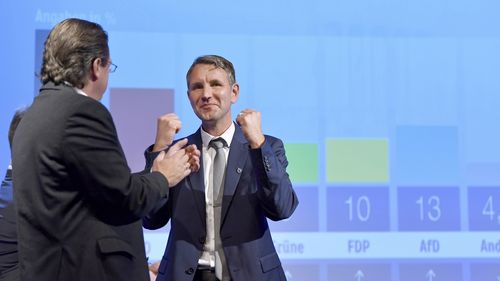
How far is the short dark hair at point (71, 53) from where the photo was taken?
4.90ft

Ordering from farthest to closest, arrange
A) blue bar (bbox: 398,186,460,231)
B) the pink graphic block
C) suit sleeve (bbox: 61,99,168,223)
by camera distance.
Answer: blue bar (bbox: 398,186,460,231)
the pink graphic block
suit sleeve (bbox: 61,99,168,223)

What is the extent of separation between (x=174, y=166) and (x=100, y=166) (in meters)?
0.26

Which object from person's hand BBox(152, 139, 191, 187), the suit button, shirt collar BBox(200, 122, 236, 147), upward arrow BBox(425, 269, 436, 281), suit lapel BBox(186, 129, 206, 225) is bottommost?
upward arrow BBox(425, 269, 436, 281)

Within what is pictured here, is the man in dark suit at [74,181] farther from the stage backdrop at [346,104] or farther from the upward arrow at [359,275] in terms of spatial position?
the upward arrow at [359,275]

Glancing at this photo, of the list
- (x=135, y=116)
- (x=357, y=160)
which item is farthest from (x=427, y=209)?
(x=135, y=116)

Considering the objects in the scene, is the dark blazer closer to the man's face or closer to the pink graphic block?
the man's face

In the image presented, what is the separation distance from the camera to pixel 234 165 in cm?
191

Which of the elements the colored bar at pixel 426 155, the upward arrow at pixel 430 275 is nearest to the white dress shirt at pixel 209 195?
the colored bar at pixel 426 155

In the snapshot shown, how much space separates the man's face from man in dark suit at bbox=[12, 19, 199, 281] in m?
0.46

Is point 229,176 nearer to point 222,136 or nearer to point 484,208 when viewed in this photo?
point 222,136

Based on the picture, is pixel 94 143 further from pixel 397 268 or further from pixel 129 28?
pixel 397 268

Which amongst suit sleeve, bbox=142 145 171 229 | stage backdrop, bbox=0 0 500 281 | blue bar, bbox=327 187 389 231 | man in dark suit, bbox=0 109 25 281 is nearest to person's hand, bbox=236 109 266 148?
suit sleeve, bbox=142 145 171 229

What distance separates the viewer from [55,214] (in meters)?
1.44

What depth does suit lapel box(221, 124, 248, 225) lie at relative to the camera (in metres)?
1.86
